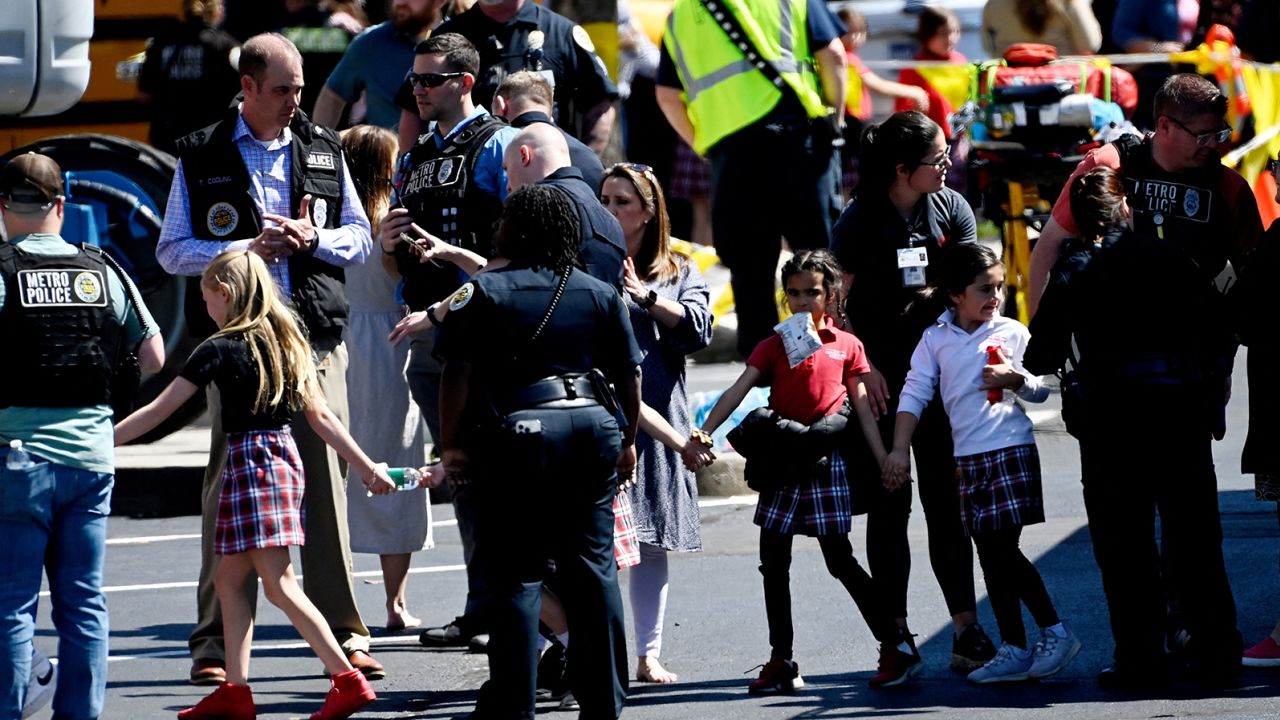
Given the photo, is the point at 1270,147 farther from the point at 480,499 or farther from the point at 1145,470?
the point at 480,499

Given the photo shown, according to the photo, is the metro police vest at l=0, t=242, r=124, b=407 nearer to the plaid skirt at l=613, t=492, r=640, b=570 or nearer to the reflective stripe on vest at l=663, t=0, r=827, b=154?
the plaid skirt at l=613, t=492, r=640, b=570

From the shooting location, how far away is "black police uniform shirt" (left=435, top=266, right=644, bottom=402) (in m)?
6.05

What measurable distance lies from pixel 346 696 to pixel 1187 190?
3232 mm

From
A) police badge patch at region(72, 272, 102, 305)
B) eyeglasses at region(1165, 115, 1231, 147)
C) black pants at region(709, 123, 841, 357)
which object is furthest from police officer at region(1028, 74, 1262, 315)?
black pants at region(709, 123, 841, 357)

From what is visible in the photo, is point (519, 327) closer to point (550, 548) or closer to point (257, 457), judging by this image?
point (550, 548)

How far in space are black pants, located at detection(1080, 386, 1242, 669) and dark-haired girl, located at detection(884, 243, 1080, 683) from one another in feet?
0.71

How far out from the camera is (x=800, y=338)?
7.05m

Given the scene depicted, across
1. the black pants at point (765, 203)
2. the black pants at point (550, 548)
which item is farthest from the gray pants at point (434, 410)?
the black pants at point (765, 203)

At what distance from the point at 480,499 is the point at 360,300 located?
2396mm

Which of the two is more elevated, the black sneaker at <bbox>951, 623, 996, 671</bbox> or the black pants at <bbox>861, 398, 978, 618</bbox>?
the black pants at <bbox>861, 398, 978, 618</bbox>

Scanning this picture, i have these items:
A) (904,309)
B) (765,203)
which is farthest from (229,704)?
(765,203)

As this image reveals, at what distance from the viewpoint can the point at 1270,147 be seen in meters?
13.5

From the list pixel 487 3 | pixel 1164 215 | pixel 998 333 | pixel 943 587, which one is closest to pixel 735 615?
pixel 943 587

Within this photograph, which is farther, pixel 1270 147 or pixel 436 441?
pixel 1270 147
